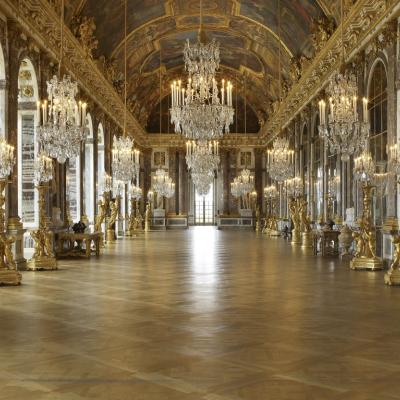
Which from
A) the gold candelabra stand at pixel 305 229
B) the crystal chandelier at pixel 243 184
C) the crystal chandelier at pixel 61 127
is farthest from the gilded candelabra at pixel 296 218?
the crystal chandelier at pixel 61 127

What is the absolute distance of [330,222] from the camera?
15.5 m

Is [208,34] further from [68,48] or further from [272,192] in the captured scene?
[68,48]

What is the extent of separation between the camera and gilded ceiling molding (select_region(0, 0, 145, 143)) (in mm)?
12620

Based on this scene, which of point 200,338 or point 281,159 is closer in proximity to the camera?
point 200,338

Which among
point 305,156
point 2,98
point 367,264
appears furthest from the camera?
point 305,156

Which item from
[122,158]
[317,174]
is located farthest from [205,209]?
[122,158]

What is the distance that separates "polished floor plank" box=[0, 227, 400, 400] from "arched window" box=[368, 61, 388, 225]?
12.3ft

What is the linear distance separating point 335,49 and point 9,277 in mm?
11484

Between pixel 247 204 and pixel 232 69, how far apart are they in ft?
29.8

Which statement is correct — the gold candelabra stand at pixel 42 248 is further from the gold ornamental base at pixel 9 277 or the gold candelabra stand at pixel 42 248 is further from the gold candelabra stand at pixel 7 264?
the gold ornamental base at pixel 9 277

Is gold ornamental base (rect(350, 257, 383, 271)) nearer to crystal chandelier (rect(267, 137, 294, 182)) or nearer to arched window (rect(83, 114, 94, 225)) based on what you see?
crystal chandelier (rect(267, 137, 294, 182))

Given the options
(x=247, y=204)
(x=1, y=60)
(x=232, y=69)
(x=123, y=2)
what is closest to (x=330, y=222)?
(x=1, y=60)

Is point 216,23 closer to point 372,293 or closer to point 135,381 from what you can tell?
point 372,293

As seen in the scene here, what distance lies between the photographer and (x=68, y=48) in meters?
16.3
